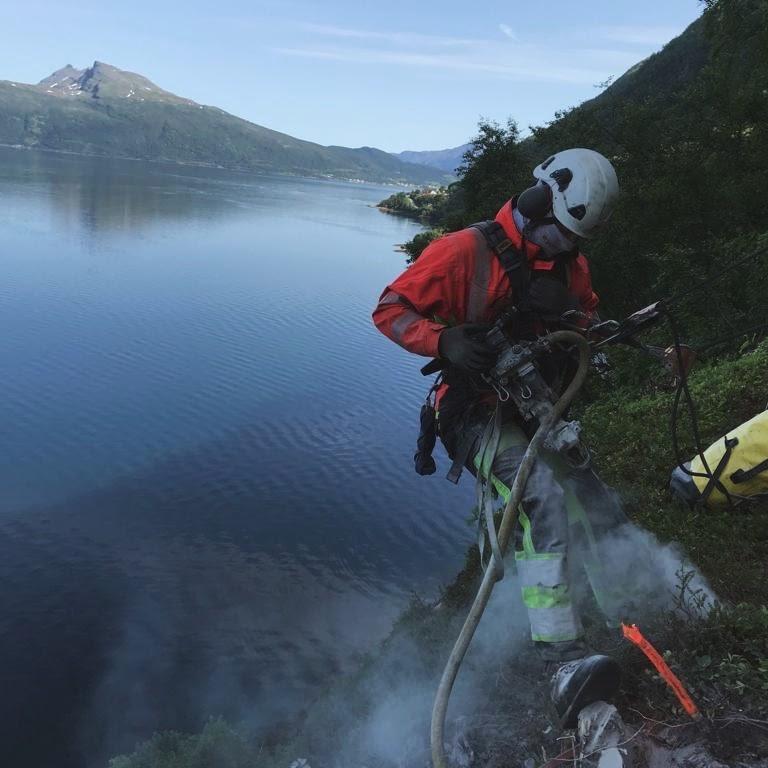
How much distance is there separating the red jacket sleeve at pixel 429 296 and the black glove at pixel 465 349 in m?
0.06

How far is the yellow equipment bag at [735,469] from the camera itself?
18.4ft

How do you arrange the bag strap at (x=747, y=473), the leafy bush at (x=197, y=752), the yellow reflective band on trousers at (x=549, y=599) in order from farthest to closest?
the leafy bush at (x=197, y=752), the bag strap at (x=747, y=473), the yellow reflective band on trousers at (x=549, y=599)

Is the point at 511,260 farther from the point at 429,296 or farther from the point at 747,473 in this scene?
the point at 747,473

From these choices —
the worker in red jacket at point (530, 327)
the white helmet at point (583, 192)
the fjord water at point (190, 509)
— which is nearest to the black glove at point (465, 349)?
the worker in red jacket at point (530, 327)

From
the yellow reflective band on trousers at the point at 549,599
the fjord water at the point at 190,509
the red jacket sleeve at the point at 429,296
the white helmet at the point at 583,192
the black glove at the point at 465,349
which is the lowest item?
the fjord water at the point at 190,509

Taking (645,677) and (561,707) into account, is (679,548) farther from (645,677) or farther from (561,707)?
(561,707)

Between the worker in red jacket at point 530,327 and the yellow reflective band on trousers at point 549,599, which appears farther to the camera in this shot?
the worker in red jacket at point 530,327

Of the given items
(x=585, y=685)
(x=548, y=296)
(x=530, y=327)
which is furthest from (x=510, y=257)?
(x=585, y=685)

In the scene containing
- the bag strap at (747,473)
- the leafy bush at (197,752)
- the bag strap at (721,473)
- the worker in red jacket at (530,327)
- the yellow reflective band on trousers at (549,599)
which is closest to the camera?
the yellow reflective band on trousers at (549,599)

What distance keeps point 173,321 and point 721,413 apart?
1041 inches

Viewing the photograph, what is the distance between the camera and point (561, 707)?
3.47 metres

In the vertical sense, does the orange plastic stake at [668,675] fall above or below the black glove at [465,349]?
below

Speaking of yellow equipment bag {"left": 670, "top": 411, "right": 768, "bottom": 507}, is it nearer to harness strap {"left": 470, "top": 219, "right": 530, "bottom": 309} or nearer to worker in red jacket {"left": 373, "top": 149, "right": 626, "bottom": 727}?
worker in red jacket {"left": 373, "top": 149, "right": 626, "bottom": 727}

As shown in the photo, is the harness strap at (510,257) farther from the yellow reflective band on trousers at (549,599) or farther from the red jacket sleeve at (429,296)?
the yellow reflective band on trousers at (549,599)
